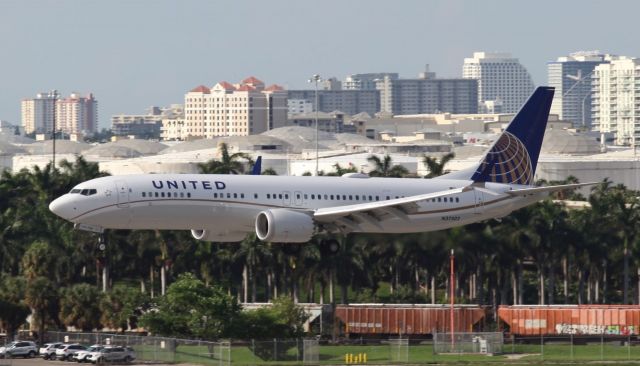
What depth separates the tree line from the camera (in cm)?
11969

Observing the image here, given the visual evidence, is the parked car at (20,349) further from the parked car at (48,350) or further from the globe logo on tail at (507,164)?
the globe logo on tail at (507,164)

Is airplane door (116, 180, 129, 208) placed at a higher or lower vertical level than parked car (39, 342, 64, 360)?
higher

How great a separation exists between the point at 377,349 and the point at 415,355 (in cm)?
437

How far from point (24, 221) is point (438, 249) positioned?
3523cm

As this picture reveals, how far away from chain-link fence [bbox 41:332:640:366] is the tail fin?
9452mm

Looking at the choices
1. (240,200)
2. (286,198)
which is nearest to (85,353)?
(240,200)

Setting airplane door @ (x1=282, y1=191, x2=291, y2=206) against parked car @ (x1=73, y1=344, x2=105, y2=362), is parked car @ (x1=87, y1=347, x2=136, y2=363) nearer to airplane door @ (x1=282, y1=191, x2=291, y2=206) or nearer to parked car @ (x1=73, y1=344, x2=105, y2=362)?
parked car @ (x1=73, y1=344, x2=105, y2=362)

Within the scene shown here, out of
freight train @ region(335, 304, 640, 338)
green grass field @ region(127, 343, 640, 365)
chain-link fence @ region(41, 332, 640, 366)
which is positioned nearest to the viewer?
green grass field @ region(127, 343, 640, 365)

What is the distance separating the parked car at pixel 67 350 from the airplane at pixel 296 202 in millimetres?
9839

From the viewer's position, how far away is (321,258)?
413 ft

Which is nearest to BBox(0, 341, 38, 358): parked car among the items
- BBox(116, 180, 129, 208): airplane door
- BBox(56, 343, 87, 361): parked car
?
BBox(56, 343, 87, 361): parked car

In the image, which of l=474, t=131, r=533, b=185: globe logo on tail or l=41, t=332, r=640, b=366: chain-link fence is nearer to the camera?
l=41, t=332, r=640, b=366: chain-link fence

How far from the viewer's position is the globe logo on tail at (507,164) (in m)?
94.5

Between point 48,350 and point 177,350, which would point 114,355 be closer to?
point 177,350
